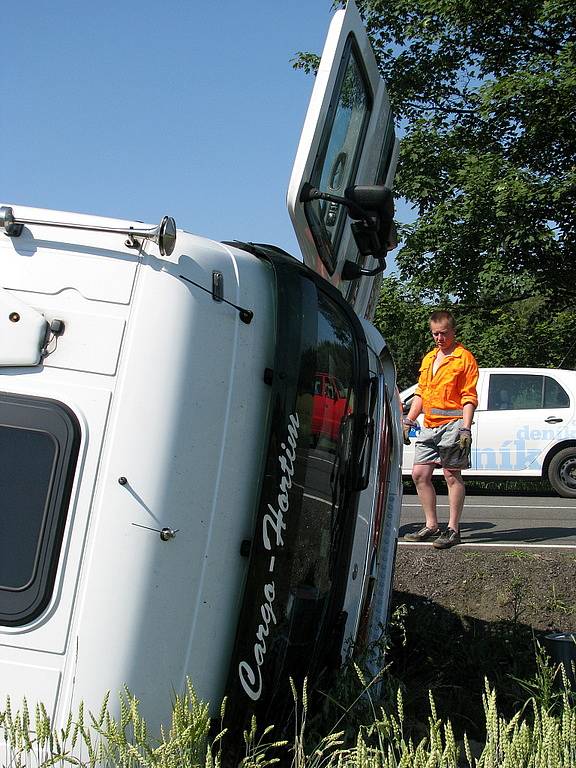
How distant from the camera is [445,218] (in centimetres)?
1858

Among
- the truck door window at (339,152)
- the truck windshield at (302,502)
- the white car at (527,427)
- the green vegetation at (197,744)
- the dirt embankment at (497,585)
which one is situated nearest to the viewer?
the green vegetation at (197,744)

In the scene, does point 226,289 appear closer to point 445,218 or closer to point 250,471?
point 250,471

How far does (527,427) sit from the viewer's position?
531 inches

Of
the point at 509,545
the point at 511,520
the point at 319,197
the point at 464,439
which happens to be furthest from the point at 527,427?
the point at 319,197

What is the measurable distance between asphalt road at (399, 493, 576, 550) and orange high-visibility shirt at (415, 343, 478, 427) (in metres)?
1.10

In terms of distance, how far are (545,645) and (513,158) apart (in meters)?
16.1

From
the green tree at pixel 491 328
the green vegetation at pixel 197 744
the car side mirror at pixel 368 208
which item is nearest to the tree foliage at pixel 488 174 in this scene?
the green tree at pixel 491 328

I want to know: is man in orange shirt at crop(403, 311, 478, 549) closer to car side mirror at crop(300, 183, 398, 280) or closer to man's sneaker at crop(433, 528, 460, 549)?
man's sneaker at crop(433, 528, 460, 549)

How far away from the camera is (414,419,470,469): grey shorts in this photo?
809 centimetres

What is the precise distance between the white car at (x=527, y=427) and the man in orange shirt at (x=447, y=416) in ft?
16.9

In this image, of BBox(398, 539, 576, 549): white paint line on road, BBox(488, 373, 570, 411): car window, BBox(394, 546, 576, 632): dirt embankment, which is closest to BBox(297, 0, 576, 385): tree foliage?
BBox(488, 373, 570, 411): car window

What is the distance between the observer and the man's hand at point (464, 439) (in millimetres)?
8008

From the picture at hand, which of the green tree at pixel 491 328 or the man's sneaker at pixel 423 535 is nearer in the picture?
the man's sneaker at pixel 423 535

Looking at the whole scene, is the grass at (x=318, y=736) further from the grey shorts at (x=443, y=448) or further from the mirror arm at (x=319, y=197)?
the grey shorts at (x=443, y=448)
